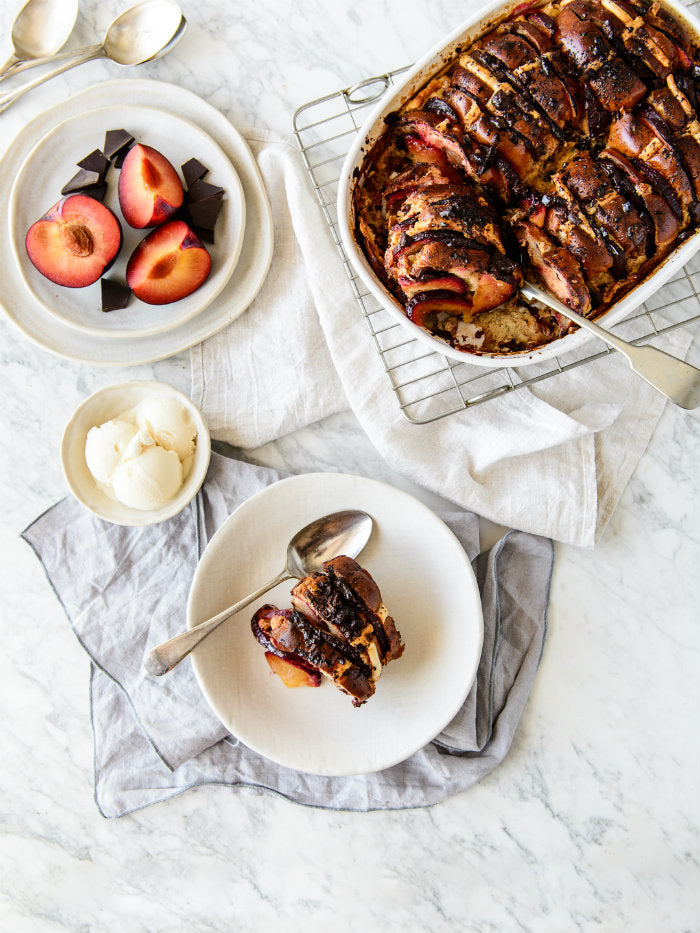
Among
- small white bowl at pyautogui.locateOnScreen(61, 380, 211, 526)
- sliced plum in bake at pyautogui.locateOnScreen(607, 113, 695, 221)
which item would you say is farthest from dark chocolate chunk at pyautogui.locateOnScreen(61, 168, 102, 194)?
sliced plum in bake at pyautogui.locateOnScreen(607, 113, 695, 221)

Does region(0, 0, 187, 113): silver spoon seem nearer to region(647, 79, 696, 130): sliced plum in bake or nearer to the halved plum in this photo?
region(647, 79, 696, 130): sliced plum in bake

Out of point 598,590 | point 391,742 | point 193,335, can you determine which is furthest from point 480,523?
point 193,335

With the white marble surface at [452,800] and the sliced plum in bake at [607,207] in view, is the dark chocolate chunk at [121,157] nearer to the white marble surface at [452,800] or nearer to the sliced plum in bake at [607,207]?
the white marble surface at [452,800]

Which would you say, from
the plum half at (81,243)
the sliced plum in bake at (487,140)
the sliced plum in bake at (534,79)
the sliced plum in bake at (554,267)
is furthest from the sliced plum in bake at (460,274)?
the plum half at (81,243)

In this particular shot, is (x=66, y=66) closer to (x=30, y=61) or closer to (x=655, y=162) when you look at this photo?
(x=30, y=61)

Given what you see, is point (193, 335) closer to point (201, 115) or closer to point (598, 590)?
point (201, 115)

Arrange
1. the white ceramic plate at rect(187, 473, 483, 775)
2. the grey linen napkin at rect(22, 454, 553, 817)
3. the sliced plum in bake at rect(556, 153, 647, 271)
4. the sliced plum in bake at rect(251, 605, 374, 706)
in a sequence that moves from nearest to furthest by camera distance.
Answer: the sliced plum in bake at rect(556, 153, 647, 271) → the sliced plum in bake at rect(251, 605, 374, 706) → the white ceramic plate at rect(187, 473, 483, 775) → the grey linen napkin at rect(22, 454, 553, 817)

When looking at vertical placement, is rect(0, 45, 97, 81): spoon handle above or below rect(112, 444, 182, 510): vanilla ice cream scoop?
above

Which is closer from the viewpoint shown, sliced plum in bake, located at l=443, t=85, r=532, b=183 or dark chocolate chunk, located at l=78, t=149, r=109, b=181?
sliced plum in bake, located at l=443, t=85, r=532, b=183
